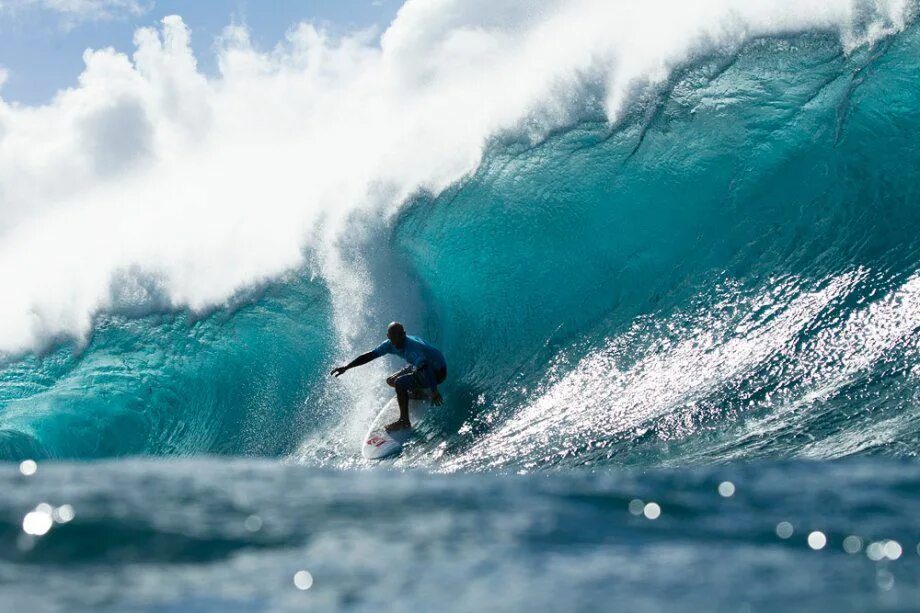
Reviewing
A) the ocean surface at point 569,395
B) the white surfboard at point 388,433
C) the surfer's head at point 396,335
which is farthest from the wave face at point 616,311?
the surfer's head at point 396,335

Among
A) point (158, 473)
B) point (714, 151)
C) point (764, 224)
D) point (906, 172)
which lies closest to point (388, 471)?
point (158, 473)

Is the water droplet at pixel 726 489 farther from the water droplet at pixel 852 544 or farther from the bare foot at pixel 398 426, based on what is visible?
the bare foot at pixel 398 426

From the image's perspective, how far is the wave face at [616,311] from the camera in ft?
22.9

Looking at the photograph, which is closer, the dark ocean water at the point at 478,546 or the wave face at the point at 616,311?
the dark ocean water at the point at 478,546

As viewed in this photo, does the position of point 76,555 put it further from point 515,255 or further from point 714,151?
point 714,151

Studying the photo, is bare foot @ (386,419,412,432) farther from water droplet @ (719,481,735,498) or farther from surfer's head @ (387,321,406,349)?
water droplet @ (719,481,735,498)

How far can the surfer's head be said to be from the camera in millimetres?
8391

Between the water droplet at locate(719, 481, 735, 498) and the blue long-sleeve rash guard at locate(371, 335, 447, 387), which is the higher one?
the blue long-sleeve rash guard at locate(371, 335, 447, 387)

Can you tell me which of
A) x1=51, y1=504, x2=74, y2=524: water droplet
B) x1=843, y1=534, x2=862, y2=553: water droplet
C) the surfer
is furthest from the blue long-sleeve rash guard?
x1=843, y1=534, x2=862, y2=553: water droplet

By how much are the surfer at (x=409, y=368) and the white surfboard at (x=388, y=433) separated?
0.10 meters

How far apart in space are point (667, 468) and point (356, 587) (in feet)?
9.47

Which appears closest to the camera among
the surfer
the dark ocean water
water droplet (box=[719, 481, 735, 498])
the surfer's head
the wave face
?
the dark ocean water

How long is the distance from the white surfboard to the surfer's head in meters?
0.69

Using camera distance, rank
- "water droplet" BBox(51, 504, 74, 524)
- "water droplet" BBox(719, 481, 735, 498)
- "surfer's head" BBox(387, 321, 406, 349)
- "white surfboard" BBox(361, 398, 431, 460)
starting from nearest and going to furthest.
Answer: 1. "water droplet" BBox(51, 504, 74, 524)
2. "water droplet" BBox(719, 481, 735, 498)
3. "white surfboard" BBox(361, 398, 431, 460)
4. "surfer's head" BBox(387, 321, 406, 349)
